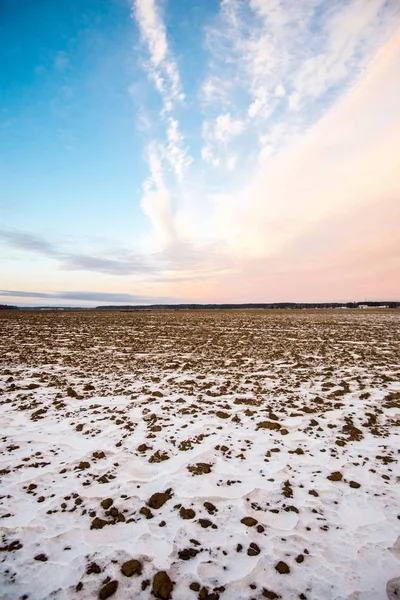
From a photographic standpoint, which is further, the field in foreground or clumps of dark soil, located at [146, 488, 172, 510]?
clumps of dark soil, located at [146, 488, 172, 510]

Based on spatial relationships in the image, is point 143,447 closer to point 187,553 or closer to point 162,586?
point 187,553

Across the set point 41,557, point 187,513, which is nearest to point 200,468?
point 187,513

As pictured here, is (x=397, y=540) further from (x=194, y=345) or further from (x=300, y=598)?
(x=194, y=345)

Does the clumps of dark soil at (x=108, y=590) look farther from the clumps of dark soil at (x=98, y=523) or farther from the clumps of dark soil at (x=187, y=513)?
the clumps of dark soil at (x=187, y=513)

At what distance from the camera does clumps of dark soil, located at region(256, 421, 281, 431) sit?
702 cm

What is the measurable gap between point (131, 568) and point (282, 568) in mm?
1729

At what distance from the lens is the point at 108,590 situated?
10.2 feet

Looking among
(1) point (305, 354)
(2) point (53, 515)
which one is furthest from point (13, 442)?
(1) point (305, 354)

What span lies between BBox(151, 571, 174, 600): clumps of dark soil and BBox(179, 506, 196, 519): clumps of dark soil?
3.05 feet

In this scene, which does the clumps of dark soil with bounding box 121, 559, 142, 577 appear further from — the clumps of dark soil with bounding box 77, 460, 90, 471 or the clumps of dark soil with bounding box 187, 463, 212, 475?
the clumps of dark soil with bounding box 77, 460, 90, 471

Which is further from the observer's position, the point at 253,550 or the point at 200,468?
the point at 200,468

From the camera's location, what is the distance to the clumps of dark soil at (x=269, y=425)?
702 centimetres

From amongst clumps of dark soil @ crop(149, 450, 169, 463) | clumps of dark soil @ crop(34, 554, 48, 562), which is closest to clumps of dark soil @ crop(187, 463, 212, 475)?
clumps of dark soil @ crop(149, 450, 169, 463)

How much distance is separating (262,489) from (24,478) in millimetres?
4067
